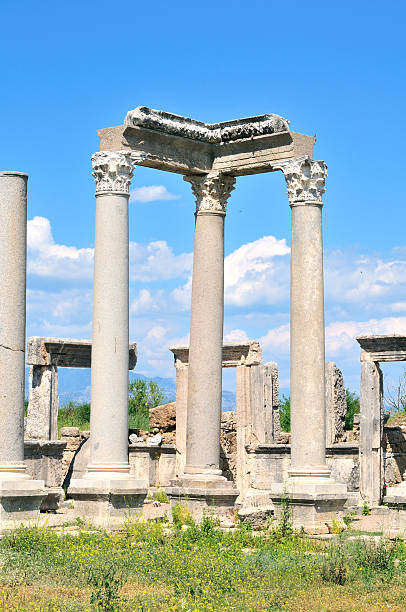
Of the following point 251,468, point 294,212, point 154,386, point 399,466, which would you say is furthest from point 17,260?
point 154,386

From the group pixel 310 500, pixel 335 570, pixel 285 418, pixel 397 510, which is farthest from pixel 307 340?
pixel 285 418

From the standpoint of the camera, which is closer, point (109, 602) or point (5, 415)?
point (109, 602)

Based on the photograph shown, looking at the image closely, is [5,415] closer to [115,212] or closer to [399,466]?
[115,212]

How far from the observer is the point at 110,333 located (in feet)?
62.6

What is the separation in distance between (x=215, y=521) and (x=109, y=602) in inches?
322

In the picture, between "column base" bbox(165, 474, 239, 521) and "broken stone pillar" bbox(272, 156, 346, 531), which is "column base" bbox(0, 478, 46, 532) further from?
"broken stone pillar" bbox(272, 156, 346, 531)

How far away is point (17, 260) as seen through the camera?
18.0 m

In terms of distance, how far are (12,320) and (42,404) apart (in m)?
12.8

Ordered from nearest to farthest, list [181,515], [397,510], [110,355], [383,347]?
[397,510] < [110,355] < [181,515] < [383,347]

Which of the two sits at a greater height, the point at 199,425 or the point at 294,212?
the point at 294,212

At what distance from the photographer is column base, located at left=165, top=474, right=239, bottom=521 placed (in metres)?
20.4

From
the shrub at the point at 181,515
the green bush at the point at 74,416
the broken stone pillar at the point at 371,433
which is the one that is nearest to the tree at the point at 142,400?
the green bush at the point at 74,416

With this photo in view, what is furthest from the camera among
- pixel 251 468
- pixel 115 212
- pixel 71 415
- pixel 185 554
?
pixel 71 415

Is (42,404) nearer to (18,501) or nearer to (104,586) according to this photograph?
(18,501)
